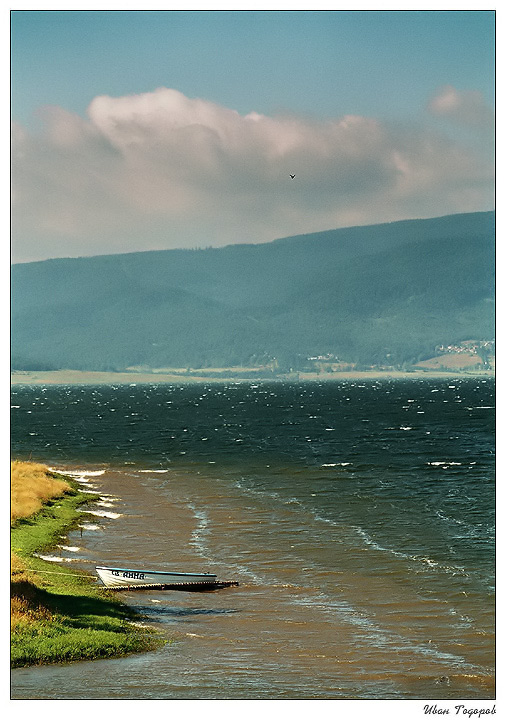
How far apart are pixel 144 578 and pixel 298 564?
991 centimetres

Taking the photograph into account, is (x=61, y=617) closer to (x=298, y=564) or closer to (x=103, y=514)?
(x=298, y=564)

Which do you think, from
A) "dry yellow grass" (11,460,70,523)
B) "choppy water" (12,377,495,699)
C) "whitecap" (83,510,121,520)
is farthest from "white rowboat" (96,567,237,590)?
"whitecap" (83,510,121,520)

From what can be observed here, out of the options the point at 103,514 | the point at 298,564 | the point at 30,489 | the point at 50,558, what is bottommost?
the point at 298,564

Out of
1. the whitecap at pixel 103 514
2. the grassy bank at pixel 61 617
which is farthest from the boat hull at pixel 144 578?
the whitecap at pixel 103 514

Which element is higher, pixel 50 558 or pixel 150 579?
pixel 150 579

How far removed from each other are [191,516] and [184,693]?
30.0 m

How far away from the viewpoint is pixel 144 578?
1224 inches

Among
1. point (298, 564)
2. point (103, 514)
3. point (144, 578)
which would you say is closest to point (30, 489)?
point (103, 514)

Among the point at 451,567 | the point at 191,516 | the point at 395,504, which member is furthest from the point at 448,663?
the point at 395,504

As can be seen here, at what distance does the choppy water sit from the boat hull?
1.62ft

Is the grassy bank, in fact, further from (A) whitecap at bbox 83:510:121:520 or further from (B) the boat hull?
(A) whitecap at bbox 83:510:121:520

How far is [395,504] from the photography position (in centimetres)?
5734
